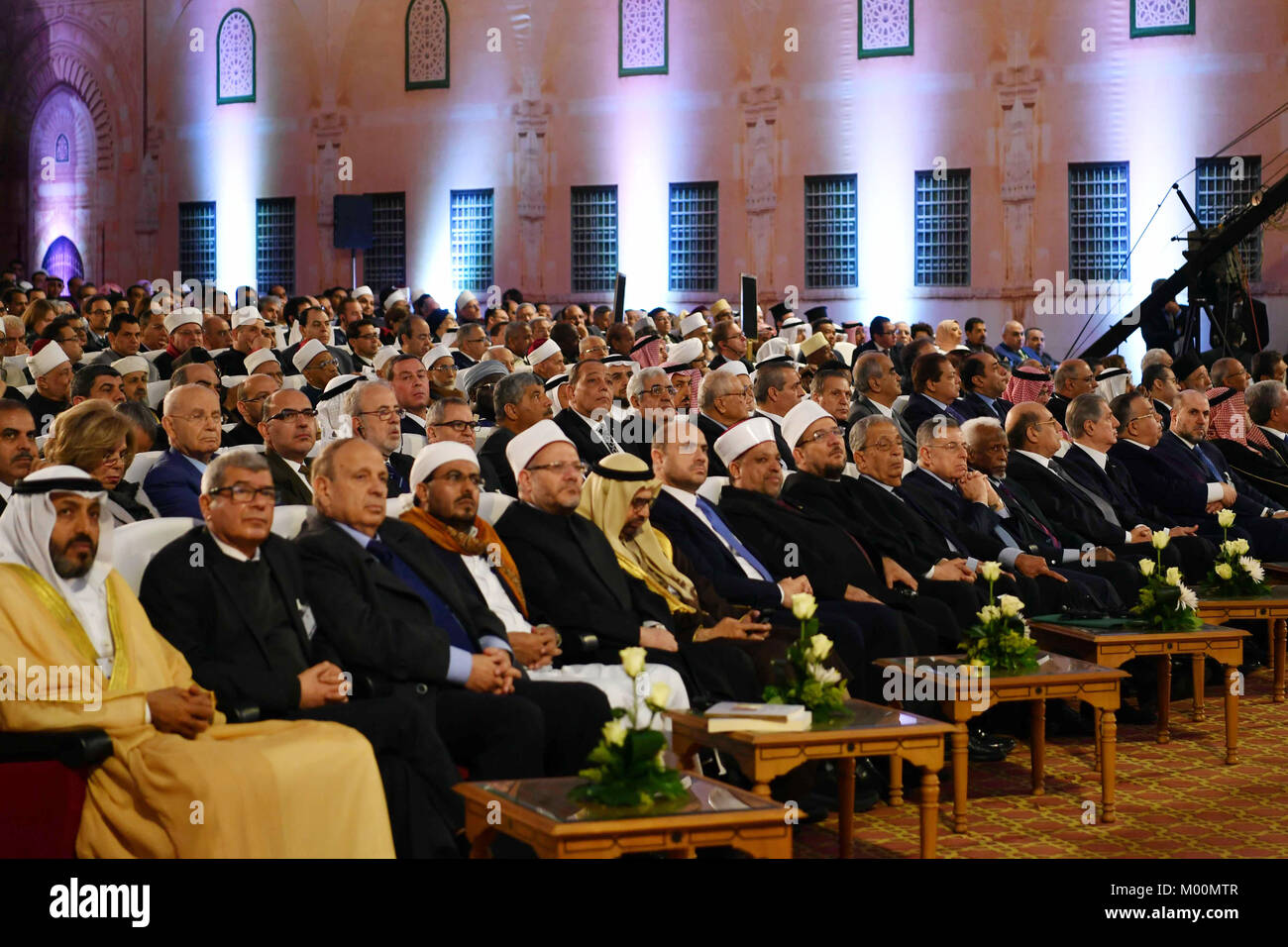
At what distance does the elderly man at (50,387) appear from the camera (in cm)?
903

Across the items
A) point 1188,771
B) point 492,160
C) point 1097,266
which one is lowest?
point 1188,771

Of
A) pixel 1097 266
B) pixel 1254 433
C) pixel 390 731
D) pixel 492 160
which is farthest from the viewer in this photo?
pixel 492 160

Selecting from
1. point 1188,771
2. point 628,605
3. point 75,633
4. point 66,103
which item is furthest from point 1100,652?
point 66,103

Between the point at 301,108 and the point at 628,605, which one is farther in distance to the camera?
the point at 301,108

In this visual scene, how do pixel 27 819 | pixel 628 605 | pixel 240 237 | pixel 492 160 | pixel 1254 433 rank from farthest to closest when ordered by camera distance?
1. pixel 240 237
2. pixel 492 160
3. pixel 1254 433
4. pixel 628 605
5. pixel 27 819

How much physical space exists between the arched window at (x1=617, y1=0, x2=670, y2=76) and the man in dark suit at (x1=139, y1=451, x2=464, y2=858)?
20.0 metres

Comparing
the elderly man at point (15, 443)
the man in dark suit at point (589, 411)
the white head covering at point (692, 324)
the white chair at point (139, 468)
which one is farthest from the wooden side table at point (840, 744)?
the white head covering at point (692, 324)

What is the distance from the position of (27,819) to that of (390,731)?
0.96 meters

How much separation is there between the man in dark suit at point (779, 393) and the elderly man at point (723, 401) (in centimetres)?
54

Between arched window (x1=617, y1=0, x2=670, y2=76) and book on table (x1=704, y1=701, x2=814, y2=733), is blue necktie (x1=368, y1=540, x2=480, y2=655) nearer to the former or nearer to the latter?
book on table (x1=704, y1=701, x2=814, y2=733)

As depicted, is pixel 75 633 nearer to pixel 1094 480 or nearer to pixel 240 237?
pixel 1094 480

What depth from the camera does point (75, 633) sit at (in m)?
4.56

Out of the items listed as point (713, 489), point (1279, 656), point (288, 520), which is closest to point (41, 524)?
point (288, 520)

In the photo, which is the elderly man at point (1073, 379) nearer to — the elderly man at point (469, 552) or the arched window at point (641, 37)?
the elderly man at point (469, 552)
